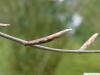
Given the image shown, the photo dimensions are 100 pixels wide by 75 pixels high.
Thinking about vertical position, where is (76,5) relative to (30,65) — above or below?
above

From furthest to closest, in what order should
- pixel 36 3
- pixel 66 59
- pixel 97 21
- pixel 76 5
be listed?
pixel 66 59 < pixel 97 21 < pixel 76 5 < pixel 36 3

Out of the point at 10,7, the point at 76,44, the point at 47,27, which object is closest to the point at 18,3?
the point at 10,7

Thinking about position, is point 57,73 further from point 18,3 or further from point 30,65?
point 18,3

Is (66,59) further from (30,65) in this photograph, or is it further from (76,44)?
(30,65)

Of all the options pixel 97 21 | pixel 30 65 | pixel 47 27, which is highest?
pixel 97 21

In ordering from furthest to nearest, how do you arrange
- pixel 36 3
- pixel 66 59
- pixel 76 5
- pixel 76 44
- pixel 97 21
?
pixel 76 44 → pixel 66 59 → pixel 97 21 → pixel 76 5 → pixel 36 3

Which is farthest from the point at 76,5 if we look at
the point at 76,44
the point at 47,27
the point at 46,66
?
the point at 76,44

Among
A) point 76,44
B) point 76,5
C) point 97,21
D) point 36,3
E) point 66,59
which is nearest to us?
point 36,3

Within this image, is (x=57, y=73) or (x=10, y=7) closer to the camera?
(x=10, y=7)

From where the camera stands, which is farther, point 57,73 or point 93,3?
point 57,73
